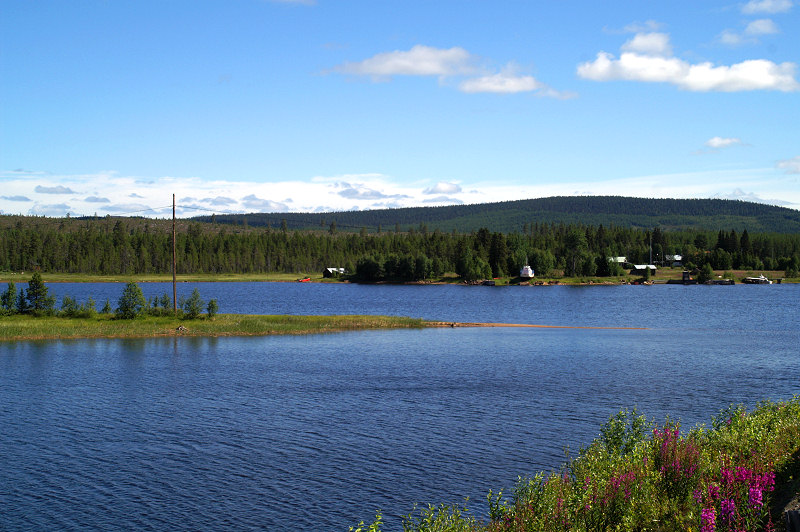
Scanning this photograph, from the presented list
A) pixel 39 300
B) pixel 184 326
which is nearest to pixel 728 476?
pixel 184 326

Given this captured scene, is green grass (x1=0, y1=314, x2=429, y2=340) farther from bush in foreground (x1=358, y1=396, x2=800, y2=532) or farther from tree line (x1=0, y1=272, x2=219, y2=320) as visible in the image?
bush in foreground (x1=358, y1=396, x2=800, y2=532)

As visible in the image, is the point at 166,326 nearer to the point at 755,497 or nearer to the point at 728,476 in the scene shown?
the point at 728,476

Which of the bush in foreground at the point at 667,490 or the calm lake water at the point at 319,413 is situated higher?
the bush in foreground at the point at 667,490

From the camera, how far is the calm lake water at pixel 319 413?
25.7m

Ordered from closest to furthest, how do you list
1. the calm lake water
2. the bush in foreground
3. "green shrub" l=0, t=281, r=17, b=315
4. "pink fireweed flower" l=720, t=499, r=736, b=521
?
"pink fireweed flower" l=720, t=499, r=736, b=521, the bush in foreground, the calm lake water, "green shrub" l=0, t=281, r=17, b=315

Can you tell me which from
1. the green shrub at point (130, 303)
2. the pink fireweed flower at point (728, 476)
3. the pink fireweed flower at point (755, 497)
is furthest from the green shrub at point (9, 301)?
the pink fireweed flower at point (755, 497)

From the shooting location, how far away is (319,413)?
39.2 meters

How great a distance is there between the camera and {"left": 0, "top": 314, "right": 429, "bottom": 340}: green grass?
7106 cm

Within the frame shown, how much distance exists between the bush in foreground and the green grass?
57.1 m

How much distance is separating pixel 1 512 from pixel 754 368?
5187cm

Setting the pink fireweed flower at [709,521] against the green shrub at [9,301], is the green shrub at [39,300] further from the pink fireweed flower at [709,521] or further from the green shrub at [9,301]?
the pink fireweed flower at [709,521]

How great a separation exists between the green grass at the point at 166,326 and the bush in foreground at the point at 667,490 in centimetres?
5714

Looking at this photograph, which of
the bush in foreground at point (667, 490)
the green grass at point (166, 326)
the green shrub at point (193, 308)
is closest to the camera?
the bush in foreground at point (667, 490)

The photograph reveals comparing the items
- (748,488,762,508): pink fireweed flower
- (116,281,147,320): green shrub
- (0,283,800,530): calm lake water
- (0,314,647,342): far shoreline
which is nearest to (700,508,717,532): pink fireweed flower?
(748,488,762,508): pink fireweed flower
